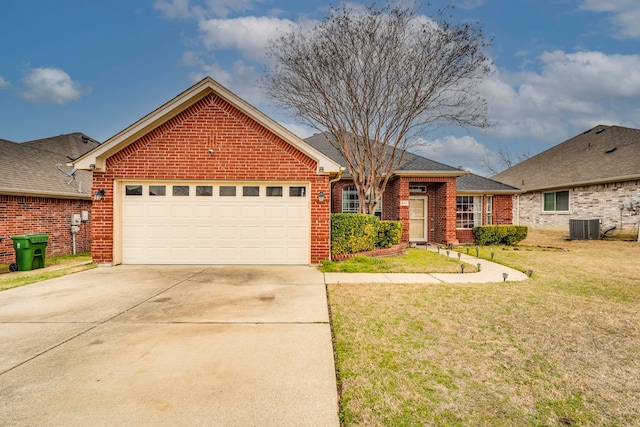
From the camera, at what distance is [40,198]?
10164 millimetres

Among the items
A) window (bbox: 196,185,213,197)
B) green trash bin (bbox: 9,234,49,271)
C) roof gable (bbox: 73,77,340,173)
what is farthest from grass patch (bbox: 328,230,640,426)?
green trash bin (bbox: 9,234,49,271)

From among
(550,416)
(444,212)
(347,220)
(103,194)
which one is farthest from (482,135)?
(103,194)

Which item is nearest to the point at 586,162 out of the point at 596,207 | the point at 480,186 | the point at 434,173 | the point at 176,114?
the point at 596,207

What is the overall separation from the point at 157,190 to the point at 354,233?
19.7ft

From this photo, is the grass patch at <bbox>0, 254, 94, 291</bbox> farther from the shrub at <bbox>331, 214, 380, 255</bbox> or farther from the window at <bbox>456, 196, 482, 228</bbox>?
the window at <bbox>456, 196, 482, 228</bbox>

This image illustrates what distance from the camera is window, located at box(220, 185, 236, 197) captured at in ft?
28.9

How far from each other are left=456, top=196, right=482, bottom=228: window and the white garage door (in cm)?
994

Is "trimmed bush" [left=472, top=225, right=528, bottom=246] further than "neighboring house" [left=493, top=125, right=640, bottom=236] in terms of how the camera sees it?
Yes

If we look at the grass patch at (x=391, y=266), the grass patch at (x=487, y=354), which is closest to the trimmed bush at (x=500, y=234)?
the grass patch at (x=391, y=266)

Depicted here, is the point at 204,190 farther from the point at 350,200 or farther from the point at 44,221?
the point at 350,200

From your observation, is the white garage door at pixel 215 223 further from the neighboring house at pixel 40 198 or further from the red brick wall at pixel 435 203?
the red brick wall at pixel 435 203

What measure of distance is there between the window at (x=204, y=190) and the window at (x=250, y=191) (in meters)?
0.96

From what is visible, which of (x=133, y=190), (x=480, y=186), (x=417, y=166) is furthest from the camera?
(x=480, y=186)

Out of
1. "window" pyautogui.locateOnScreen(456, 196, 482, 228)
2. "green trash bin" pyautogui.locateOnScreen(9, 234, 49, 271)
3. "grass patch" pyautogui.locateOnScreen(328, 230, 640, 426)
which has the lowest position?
"grass patch" pyautogui.locateOnScreen(328, 230, 640, 426)
